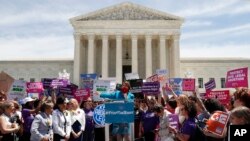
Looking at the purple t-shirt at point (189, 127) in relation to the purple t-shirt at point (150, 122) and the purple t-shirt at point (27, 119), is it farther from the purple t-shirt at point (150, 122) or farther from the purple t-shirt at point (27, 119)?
the purple t-shirt at point (27, 119)

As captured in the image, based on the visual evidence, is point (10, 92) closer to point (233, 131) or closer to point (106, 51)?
point (233, 131)

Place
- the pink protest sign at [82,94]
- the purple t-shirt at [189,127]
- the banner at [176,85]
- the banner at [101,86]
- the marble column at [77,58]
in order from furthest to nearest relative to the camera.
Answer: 1. the marble column at [77,58]
2. the banner at [176,85]
3. the banner at [101,86]
4. the pink protest sign at [82,94]
5. the purple t-shirt at [189,127]

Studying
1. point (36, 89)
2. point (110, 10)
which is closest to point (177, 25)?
point (110, 10)

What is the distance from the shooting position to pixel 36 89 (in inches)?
755

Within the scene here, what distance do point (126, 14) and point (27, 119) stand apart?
170 feet

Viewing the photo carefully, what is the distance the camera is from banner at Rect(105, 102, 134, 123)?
28.0 feet

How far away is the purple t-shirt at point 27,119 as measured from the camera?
10.8 meters

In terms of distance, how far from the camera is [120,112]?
856 cm

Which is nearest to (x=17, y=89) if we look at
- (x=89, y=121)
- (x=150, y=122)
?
(x=89, y=121)

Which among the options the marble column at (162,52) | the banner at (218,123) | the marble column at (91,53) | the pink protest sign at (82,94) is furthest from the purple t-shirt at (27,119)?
the marble column at (162,52)

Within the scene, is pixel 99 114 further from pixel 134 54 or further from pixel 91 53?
pixel 91 53

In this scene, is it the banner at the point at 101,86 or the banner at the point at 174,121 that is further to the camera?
the banner at the point at 101,86

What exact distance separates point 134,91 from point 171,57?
48.0 m

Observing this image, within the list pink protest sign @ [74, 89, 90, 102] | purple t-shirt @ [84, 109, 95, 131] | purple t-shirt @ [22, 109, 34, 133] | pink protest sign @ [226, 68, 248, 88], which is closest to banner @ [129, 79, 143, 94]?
pink protest sign @ [74, 89, 90, 102]
